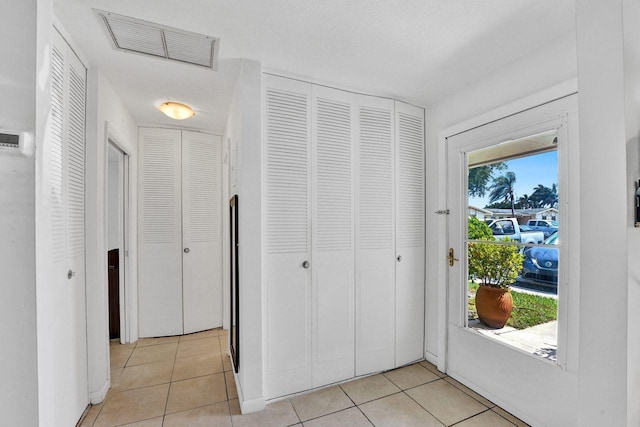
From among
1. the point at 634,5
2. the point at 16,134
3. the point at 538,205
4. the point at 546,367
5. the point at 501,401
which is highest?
the point at 634,5

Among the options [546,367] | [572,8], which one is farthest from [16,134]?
[546,367]

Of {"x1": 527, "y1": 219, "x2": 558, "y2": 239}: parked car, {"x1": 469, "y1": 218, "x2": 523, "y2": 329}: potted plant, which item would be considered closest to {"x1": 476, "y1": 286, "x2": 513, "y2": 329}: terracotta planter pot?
{"x1": 469, "y1": 218, "x2": 523, "y2": 329}: potted plant

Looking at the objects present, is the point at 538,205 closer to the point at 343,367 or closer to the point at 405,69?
the point at 405,69

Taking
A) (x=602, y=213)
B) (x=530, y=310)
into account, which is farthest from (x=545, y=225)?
(x=602, y=213)

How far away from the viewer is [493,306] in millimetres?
2129

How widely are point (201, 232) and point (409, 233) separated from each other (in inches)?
94.0

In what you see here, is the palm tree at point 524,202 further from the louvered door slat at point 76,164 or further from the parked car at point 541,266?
the louvered door slat at point 76,164

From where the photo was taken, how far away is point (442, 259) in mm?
2459

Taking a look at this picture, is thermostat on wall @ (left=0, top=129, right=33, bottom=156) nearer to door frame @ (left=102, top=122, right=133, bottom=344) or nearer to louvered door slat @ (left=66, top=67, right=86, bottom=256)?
louvered door slat @ (left=66, top=67, right=86, bottom=256)

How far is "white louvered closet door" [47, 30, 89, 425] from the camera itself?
1.54m

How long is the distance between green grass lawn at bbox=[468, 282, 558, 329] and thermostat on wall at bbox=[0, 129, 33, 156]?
9.32 ft

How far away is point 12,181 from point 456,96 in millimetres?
2861

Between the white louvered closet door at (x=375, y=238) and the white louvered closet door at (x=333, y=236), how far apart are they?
0.30 ft

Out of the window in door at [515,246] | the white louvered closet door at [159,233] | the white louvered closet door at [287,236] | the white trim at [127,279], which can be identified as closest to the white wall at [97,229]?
the white trim at [127,279]
